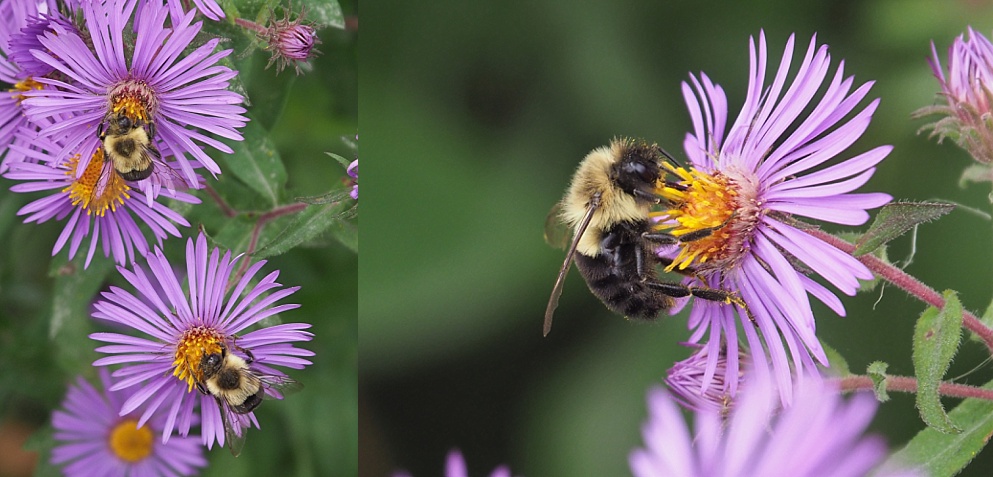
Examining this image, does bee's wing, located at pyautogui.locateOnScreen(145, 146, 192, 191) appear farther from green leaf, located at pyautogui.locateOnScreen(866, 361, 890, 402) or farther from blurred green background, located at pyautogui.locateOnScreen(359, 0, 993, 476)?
green leaf, located at pyautogui.locateOnScreen(866, 361, 890, 402)

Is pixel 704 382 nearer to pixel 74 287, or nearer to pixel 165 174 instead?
pixel 165 174

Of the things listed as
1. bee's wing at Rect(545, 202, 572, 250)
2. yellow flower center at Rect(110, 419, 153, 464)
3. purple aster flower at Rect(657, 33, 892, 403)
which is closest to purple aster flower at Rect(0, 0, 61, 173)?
yellow flower center at Rect(110, 419, 153, 464)

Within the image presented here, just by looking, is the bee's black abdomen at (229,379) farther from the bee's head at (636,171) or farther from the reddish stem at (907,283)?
the reddish stem at (907,283)

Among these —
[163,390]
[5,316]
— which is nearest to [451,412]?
[163,390]

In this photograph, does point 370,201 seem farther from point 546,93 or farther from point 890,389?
point 890,389

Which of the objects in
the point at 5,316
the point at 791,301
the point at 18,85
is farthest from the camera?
the point at 5,316
